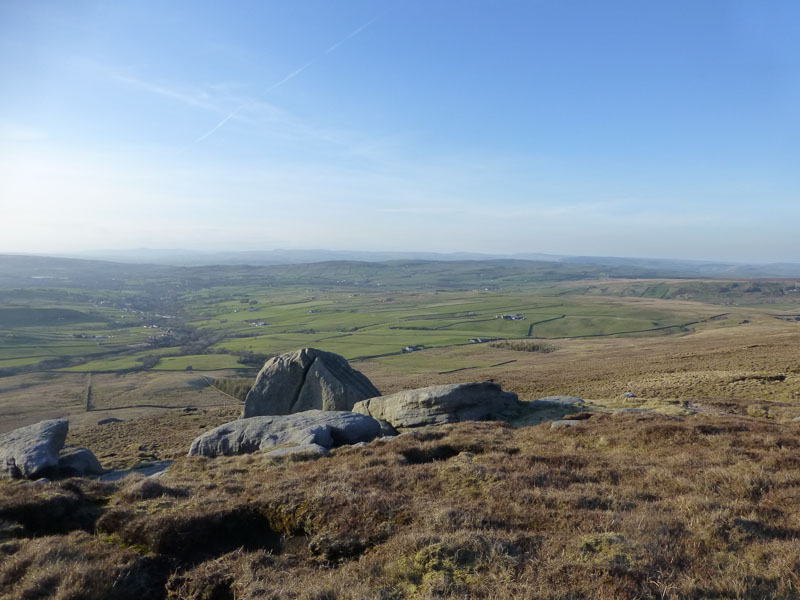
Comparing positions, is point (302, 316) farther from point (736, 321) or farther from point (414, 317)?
point (736, 321)

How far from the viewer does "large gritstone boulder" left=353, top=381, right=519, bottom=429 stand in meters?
26.8

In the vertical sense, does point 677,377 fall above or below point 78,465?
above

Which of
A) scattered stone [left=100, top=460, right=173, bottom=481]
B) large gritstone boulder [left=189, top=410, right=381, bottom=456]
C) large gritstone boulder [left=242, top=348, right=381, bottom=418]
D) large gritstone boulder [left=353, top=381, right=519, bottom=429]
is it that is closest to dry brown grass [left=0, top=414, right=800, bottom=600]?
large gritstone boulder [left=189, top=410, right=381, bottom=456]

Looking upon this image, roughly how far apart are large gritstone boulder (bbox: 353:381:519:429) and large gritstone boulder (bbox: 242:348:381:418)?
630 cm

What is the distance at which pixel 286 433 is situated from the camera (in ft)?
77.8

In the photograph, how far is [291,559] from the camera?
878 centimetres

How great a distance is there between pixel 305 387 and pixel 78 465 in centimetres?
1636

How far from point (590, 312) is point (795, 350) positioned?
12095 cm

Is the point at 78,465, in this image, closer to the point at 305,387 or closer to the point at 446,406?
the point at 305,387

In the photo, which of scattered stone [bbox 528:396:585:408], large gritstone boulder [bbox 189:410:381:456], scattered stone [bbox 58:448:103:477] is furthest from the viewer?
scattered stone [bbox 528:396:585:408]

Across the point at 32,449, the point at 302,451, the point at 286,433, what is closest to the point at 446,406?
the point at 286,433

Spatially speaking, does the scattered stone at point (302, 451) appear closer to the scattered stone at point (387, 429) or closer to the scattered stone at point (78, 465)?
the scattered stone at point (387, 429)

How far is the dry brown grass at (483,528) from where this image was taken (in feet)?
23.0

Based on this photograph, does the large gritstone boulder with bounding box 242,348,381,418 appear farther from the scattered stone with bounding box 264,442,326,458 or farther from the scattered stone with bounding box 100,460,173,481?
the scattered stone with bounding box 264,442,326,458
